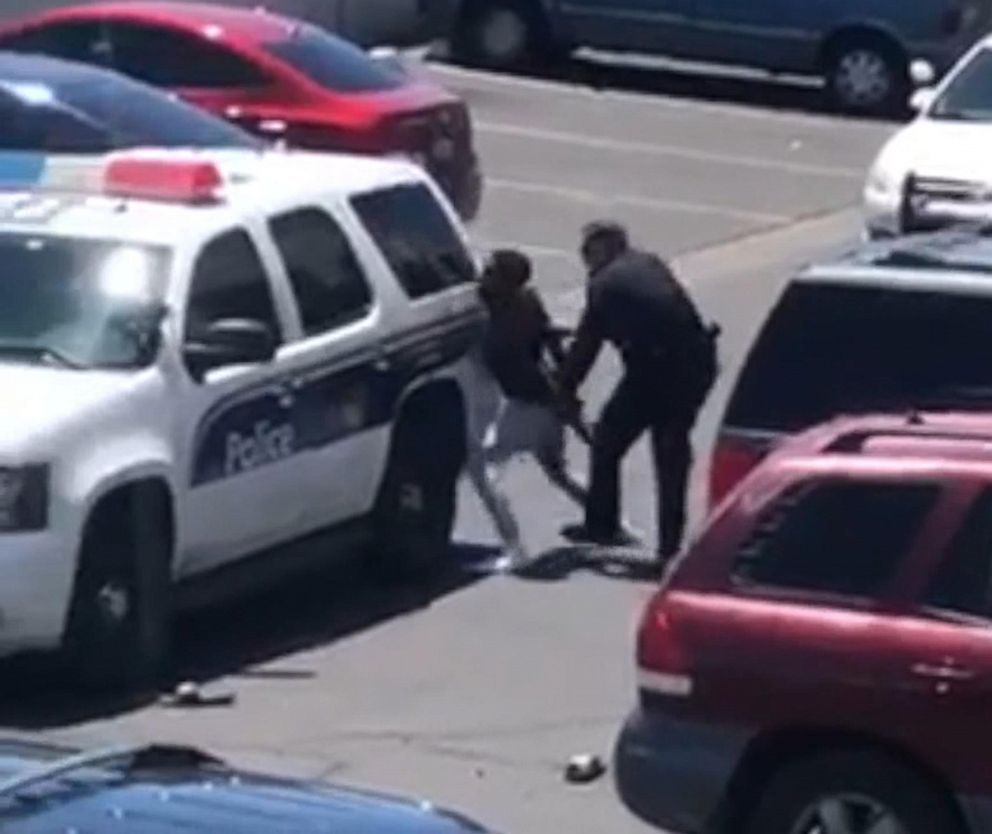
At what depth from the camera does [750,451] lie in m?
13.0

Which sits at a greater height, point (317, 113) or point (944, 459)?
point (944, 459)

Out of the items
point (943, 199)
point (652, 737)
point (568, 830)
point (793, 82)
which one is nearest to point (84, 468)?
point (568, 830)

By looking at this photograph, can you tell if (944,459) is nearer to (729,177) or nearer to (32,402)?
(32,402)

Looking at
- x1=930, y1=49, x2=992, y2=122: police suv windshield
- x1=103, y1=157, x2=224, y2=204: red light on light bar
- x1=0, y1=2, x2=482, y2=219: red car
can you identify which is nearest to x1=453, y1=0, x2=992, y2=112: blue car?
x1=930, y1=49, x2=992, y2=122: police suv windshield

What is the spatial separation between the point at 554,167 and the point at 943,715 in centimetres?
1934

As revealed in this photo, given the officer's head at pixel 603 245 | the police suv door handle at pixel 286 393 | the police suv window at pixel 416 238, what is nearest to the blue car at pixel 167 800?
the police suv door handle at pixel 286 393

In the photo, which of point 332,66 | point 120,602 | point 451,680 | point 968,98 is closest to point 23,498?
point 120,602

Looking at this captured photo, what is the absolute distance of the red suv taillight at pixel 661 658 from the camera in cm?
1105

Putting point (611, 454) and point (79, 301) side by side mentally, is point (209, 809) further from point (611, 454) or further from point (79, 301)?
point (611, 454)

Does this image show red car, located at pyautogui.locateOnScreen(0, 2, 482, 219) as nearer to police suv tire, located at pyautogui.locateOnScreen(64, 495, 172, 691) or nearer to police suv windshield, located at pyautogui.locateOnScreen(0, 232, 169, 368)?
police suv windshield, located at pyautogui.locateOnScreen(0, 232, 169, 368)

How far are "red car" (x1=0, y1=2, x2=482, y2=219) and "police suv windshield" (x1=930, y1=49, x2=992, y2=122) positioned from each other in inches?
114

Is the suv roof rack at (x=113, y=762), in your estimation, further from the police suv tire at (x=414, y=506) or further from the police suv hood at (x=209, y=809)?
the police suv tire at (x=414, y=506)

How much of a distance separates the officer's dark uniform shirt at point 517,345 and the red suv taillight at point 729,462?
388 cm

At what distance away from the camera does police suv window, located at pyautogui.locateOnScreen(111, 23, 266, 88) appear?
25.0 metres
